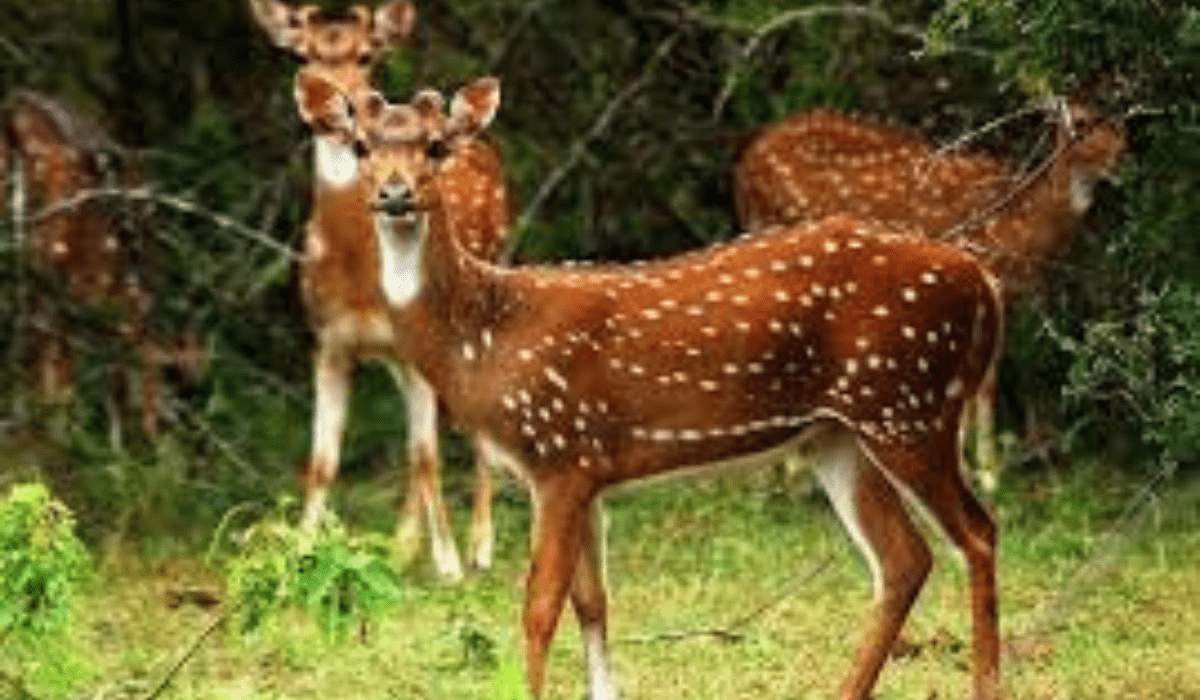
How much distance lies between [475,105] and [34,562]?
104 inches

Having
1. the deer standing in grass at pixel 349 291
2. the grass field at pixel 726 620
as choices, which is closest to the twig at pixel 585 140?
the deer standing in grass at pixel 349 291

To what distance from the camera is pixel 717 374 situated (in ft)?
30.6

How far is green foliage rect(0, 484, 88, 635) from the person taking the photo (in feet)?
24.9

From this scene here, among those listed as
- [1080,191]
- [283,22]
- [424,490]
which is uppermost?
[283,22]

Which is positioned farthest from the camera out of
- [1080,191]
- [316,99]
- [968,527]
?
[1080,191]

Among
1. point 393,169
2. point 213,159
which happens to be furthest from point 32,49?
point 393,169

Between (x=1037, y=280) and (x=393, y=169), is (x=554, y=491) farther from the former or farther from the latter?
(x=1037, y=280)

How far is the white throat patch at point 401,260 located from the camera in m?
9.59

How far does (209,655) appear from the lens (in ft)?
34.4

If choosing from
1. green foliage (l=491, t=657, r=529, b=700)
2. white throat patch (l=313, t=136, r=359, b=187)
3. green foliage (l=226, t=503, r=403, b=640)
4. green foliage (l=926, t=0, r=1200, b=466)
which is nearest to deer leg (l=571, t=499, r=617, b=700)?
green foliage (l=926, t=0, r=1200, b=466)

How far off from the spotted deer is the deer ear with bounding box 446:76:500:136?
317 centimetres

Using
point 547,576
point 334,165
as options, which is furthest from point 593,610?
point 334,165

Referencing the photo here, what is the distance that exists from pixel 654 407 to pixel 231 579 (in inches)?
74.1

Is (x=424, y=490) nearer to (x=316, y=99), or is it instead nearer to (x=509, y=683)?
(x=316, y=99)
